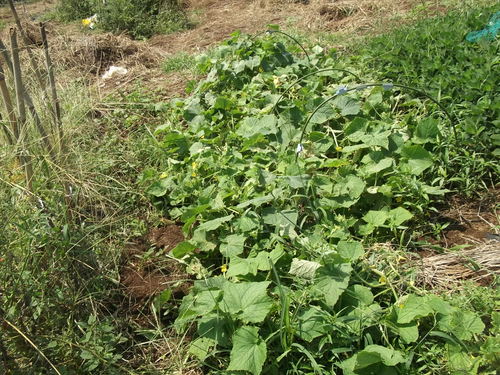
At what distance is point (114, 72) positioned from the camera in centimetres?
620

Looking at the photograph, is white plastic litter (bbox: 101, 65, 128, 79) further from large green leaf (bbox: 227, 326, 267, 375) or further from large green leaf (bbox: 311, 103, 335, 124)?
large green leaf (bbox: 227, 326, 267, 375)

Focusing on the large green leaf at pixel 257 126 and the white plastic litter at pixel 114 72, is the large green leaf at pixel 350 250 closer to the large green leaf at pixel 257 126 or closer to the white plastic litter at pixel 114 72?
the large green leaf at pixel 257 126

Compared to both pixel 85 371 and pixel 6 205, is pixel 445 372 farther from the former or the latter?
pixel 6 205

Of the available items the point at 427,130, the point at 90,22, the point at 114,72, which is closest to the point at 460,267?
the point at 427,130

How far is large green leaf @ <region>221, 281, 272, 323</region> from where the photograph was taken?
2.27 m

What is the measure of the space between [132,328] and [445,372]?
4.89ft

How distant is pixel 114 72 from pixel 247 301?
4.56m

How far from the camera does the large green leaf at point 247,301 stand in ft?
7.46

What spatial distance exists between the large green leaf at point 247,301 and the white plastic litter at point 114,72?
4.38 metres

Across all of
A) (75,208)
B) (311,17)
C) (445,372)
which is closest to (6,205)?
(75,208)

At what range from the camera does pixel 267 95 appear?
418 cm

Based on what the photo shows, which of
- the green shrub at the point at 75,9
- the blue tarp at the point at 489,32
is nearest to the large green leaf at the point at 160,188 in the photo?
the blue tarp at the point at 489,32

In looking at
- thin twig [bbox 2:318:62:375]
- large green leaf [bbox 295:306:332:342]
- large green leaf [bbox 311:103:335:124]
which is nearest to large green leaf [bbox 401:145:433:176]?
large green leaf [bbox 311:103:335:124]

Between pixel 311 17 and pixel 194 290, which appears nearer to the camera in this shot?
pixel 194 290
